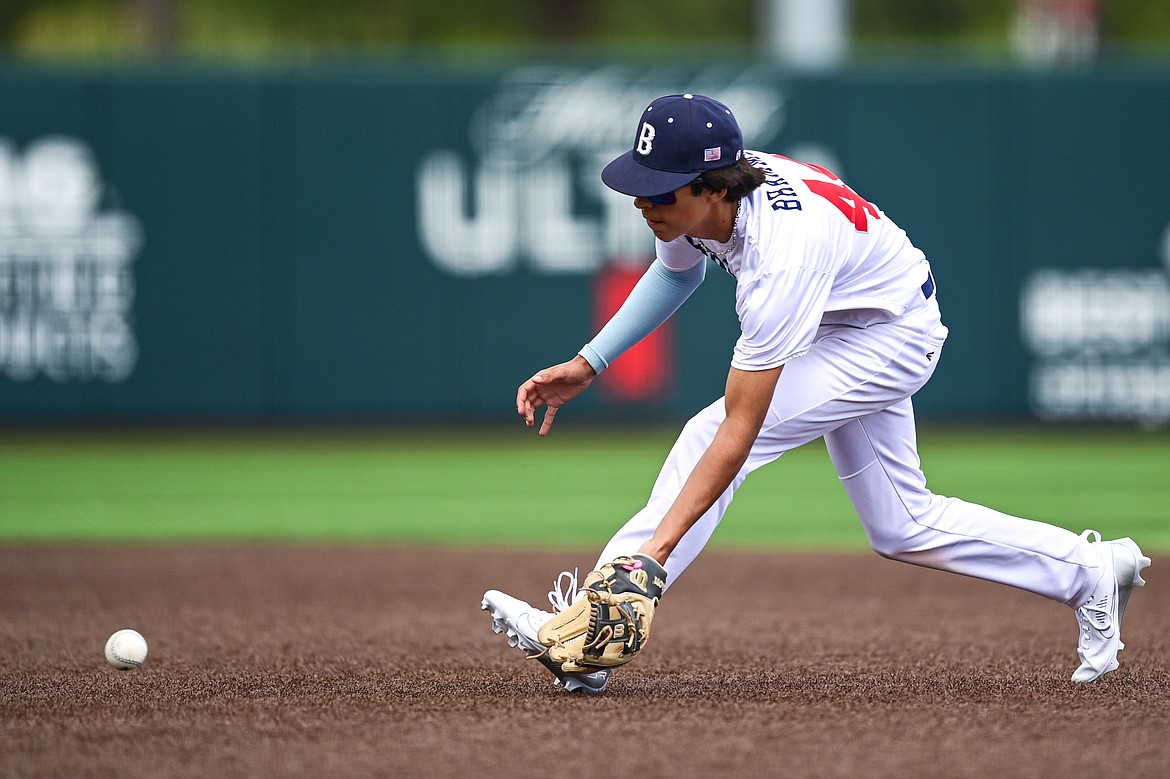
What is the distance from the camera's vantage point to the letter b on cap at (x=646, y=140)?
3.93 meters

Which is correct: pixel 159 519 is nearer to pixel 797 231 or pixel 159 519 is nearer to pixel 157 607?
pixel 157 607

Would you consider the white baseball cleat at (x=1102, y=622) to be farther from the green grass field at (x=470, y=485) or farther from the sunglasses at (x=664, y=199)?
the green grass field at (x=470, y=485)

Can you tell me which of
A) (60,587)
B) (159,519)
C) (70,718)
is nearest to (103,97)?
(159,519)

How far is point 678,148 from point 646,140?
0.10 m

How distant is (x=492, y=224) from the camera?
14.5 meters

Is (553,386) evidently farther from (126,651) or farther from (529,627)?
(126,651)

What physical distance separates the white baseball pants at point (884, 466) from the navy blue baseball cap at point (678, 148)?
0.64 m

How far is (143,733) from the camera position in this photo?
379 centimetres

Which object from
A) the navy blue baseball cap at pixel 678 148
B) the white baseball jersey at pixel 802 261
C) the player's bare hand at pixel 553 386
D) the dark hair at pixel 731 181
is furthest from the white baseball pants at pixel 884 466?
the navy blue baseball cap at pixel 678 148

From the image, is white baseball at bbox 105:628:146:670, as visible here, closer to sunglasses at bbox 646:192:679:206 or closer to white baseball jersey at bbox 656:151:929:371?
white baseball jersey at bbox 656:151:929:371

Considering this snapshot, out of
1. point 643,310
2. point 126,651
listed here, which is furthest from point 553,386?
point 126,651

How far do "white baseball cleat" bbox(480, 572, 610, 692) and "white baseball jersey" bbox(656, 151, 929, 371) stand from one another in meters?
0.88

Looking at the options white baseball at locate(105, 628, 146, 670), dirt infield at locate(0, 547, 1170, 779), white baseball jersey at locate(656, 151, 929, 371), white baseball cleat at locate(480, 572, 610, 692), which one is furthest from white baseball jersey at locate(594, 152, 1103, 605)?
white baseball at locate(105, 628, 146, 670)

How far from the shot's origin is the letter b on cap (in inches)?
155
